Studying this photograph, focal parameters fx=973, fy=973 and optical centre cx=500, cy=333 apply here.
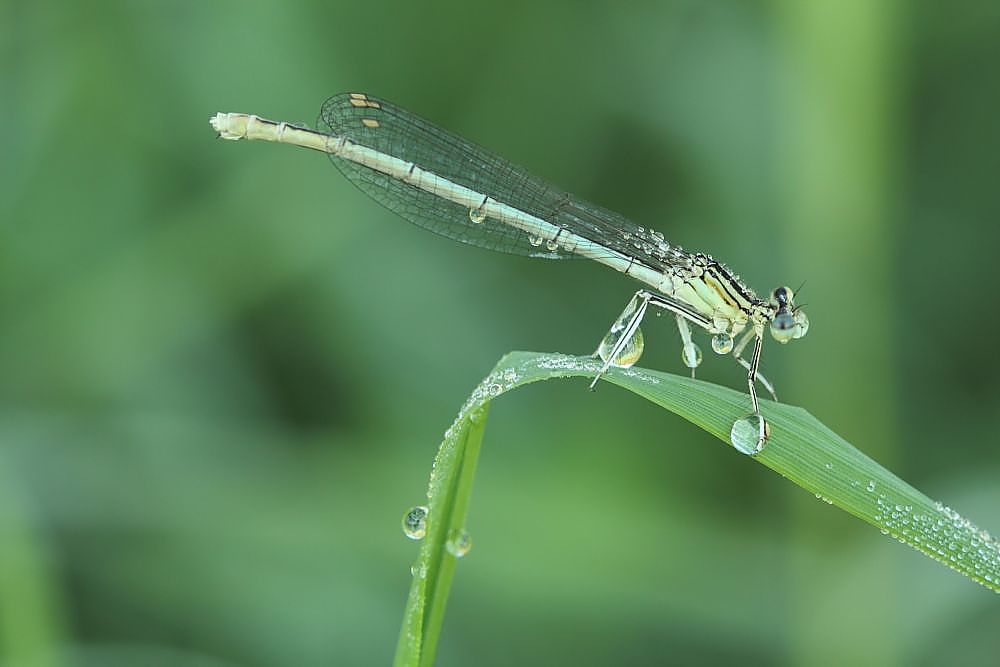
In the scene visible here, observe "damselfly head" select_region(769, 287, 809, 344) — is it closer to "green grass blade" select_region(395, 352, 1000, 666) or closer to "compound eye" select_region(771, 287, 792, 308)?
"compound eye" select_region(771, 287, 792, 308)

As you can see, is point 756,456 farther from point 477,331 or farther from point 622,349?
point 477,331

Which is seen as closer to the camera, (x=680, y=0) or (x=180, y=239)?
(x=180, y=239)

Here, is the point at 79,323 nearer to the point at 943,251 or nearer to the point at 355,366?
the point at 355,366

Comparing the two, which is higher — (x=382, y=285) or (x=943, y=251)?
(x=943, y=251)

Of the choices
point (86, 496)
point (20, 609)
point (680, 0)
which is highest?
point (680, 0)

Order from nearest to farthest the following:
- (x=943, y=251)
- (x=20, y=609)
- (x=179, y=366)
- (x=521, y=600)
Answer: (x=20, y=609) < (x=521, y=600) < (x=179, y=366) < (x=943, y=251)

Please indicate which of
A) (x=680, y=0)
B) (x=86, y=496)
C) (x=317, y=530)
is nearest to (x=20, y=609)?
(x=86, y=496)

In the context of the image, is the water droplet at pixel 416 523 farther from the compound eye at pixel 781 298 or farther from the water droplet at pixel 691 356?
the compound eye at pixel 781 298
